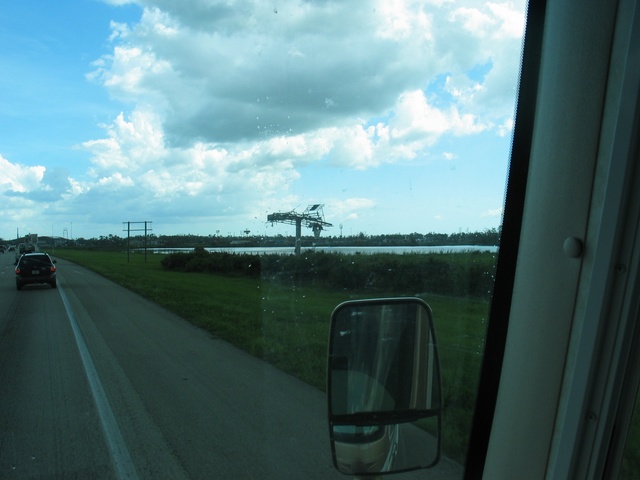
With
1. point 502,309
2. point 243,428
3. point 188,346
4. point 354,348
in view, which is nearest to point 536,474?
point 502,309

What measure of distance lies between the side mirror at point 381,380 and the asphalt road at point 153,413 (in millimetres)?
1379

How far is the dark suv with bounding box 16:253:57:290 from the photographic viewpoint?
1141 inches

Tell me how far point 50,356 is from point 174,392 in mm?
4198

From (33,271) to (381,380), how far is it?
29946 millimetres

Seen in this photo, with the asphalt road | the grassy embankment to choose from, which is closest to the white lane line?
the asphalt road

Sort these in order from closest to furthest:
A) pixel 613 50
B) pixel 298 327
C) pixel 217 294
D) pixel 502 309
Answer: pixel 613 50 < pixel 502 309 < pixel 298 327 < pixel 217 294

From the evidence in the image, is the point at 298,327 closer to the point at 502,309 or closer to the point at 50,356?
the point at 502,309

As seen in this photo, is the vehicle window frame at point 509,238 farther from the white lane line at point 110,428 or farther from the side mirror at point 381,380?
the white lane line at point 110,428

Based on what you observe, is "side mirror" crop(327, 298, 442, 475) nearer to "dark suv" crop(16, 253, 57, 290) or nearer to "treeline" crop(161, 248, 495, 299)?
"treeline" crop(161, 248, 495, 299)

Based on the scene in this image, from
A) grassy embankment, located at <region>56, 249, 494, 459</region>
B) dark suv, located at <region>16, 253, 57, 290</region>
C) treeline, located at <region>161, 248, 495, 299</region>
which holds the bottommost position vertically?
dark suv, located at <region>16, 253, 57, 290</region>

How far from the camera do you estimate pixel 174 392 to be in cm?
809

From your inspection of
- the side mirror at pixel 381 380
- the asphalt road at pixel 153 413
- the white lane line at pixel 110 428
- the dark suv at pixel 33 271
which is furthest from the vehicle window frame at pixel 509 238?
the dark suv at pixel 33 271

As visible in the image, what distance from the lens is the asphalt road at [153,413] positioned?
514 cm

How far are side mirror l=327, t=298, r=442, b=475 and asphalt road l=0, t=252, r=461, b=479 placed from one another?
4.52 feet
